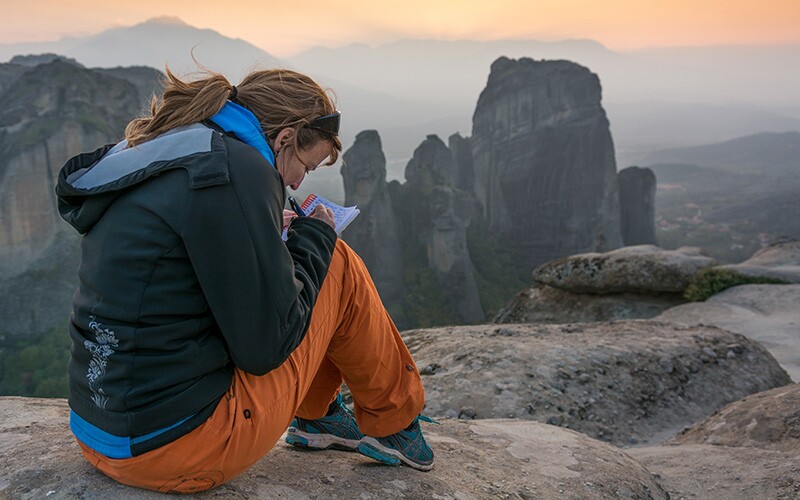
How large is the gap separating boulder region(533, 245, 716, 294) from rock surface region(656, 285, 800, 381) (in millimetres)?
766

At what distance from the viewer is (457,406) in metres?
6.28

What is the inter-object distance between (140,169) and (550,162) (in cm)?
7418

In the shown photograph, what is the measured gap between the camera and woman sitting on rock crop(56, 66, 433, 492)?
90.9 inches

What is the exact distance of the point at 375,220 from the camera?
58188mm

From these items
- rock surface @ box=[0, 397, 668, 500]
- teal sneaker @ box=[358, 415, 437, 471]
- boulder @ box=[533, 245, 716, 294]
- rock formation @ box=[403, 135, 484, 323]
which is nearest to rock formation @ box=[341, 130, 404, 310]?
rock formation @ box=[403, 135, 484, 323]

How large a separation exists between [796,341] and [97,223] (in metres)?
12.3

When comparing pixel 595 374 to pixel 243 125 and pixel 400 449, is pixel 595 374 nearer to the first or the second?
pixel 400 449

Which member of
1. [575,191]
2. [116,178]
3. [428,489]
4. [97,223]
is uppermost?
[116,178]

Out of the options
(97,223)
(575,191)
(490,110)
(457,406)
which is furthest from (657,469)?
(490,110)

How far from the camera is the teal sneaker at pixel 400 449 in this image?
11.9 feet

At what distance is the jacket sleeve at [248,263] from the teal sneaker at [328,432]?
1.46 meters

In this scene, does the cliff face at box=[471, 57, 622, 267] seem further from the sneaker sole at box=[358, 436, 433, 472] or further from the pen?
the pen

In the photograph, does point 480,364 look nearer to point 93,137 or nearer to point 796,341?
point 796,341

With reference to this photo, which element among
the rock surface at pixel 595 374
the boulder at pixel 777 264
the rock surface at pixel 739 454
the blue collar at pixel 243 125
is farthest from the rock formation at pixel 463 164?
the blue collar at pixel 243 125
